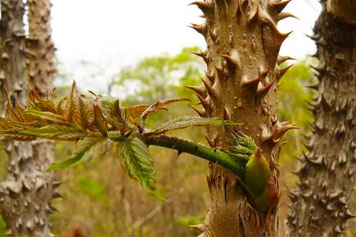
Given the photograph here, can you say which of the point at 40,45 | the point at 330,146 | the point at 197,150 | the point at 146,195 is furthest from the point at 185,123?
the point at 146,195

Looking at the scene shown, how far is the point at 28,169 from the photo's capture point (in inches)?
125

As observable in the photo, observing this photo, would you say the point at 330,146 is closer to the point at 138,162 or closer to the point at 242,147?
the point at 242,147

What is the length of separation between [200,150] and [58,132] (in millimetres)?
203

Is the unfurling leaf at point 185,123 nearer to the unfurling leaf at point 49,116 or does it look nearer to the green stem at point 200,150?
the green stem at point 200,150

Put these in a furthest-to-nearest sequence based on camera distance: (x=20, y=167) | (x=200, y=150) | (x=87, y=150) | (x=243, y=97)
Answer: (x=20, y=167), (x=243, y=97), (x=200, y=150), (x=87, y=150)

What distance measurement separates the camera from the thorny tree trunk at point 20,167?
300 centimetres

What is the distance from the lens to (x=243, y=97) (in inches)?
32.3

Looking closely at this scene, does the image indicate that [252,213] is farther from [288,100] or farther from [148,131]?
[288,100]

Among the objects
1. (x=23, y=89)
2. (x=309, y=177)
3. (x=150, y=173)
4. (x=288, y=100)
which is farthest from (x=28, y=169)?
(x=288, y=100)

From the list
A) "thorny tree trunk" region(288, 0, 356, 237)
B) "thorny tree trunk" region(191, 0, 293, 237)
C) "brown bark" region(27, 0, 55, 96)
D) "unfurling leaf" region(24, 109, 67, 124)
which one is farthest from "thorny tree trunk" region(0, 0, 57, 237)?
"unfurling leaf" region(24, 109, 67, 124)

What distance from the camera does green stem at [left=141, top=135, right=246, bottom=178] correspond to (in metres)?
0.67

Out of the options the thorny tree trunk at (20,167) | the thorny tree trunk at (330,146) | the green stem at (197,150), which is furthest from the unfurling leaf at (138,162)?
the thorny tree trunk at (20,167)

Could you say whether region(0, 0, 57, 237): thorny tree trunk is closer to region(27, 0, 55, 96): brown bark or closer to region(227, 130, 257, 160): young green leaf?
region(27, 0, 55, 96): brown bark

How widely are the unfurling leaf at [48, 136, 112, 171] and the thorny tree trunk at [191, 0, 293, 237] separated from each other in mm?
269
